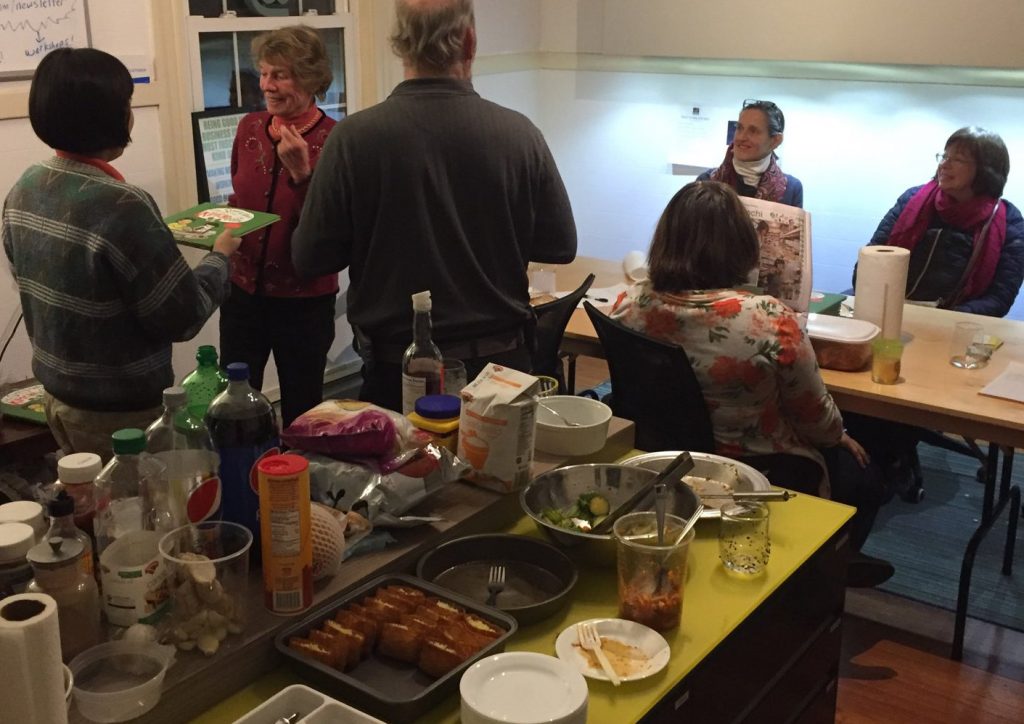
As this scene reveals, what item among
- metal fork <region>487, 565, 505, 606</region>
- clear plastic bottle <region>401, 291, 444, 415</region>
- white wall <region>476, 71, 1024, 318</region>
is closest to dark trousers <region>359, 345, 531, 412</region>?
clear plastic bottle <region>401, 291, 444, 415</region>

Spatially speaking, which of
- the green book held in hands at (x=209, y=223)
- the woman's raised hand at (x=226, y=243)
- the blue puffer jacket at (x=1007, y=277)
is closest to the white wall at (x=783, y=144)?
the blue puffer jacket at (x=1007, y=277)

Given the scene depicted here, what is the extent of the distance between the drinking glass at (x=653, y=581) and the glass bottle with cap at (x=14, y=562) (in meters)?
0.74

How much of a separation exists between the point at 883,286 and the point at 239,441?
2019 millimetres

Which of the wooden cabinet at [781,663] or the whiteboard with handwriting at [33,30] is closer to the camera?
the wooden cabinet at [781,663]

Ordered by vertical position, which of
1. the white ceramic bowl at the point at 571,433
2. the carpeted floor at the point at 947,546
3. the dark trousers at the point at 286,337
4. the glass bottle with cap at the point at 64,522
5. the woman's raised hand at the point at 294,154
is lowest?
the carpeted floor at the point at 947,546

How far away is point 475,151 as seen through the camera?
228cm

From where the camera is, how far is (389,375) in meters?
2.44

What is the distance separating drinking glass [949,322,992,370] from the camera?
2836 mm

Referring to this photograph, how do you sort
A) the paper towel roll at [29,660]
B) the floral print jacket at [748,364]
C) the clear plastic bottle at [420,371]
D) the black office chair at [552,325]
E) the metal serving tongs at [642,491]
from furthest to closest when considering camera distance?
the black office chair at [552,325] < the floral print jacket at [748,364] < the clear plastic bottle at [420,371] < the metal serving tongs at [642,491] < the paper towel roll at [29,660]

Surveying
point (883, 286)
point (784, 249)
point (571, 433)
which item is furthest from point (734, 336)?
point (883, 286)

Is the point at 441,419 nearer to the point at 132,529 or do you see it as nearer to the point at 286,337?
the point at 132,529

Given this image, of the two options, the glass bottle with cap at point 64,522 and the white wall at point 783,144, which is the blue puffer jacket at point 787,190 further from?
the glass bottle with cap at point 64,522

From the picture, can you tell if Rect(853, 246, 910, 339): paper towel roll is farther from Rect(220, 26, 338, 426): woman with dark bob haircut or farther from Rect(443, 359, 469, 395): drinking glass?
Rect(220, 26, 338, 426): woman with dark bob haircut

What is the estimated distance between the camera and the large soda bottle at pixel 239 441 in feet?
4.53
